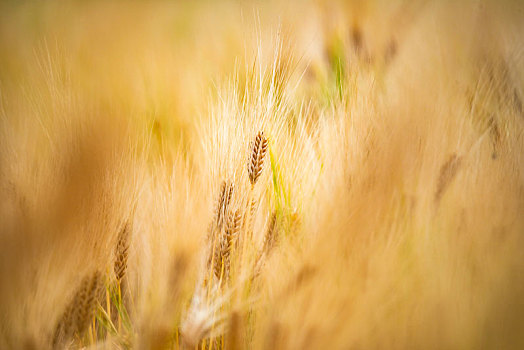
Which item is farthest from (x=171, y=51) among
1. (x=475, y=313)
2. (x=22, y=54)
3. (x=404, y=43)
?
(x=475, y=313)

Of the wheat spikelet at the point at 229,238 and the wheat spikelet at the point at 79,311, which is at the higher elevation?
the wheat spikelet at the point at 229,238

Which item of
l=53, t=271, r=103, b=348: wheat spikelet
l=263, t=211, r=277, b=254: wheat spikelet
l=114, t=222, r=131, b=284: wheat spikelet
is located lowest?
l=53, t=271, r=103, b=348: wheat spikelet

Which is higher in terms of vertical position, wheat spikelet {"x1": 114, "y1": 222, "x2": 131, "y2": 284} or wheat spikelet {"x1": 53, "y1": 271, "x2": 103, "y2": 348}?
wheat spikelet {"x1": 114, "y1": 222, "x2": 131, "y2": 284}

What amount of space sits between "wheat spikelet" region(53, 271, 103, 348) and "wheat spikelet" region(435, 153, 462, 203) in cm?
43

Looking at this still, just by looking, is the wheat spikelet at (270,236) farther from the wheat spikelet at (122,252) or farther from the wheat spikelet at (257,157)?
the wheat spikelet at (122,252)

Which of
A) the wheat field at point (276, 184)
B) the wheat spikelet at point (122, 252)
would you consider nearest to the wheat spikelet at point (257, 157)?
the wheat field at point (276, 184)

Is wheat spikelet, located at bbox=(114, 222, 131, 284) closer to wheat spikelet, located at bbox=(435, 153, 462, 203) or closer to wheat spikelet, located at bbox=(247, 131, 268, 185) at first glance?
wheat spikelet, located at bbox=(247, 131, 268, 185)

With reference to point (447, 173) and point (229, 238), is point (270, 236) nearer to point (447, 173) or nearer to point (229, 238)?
point (229, 238)

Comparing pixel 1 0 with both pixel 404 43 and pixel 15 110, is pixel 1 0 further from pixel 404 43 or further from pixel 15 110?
pixel 404 43

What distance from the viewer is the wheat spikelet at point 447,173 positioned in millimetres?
491

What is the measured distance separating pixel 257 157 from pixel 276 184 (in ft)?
0.17

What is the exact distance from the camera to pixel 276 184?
499mm

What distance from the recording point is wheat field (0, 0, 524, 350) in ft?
1.43

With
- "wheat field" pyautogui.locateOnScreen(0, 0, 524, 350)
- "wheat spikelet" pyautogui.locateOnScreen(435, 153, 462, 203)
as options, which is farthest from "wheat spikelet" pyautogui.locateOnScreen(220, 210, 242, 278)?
"wheat spikelet" pyautogui.locateOnScreen(435, 153, 462, 203)
